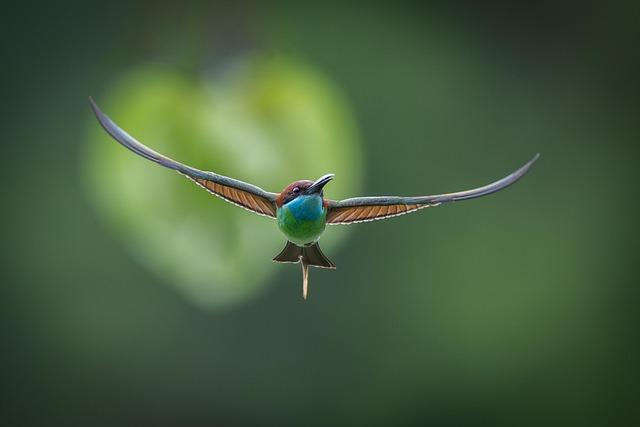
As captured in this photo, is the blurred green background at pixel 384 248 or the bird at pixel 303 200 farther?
the blurred green background at pixel 384 248

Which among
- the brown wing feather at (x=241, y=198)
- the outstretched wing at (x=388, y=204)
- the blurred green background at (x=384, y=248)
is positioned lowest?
the outstretched wing at (x=388, y=204)

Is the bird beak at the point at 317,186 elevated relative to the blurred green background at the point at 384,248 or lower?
lower

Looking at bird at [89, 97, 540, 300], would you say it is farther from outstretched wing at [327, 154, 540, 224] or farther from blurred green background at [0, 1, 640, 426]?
blurred green background at [0, 1, 640, 426]

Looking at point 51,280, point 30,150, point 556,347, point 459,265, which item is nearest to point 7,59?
point 30,150

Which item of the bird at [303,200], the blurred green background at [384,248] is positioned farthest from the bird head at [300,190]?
the blurred green background at [384,248]

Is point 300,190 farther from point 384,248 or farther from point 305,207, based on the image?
point 384,248

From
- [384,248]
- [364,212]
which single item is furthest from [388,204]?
[384,248]

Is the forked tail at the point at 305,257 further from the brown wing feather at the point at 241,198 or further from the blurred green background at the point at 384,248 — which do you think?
the blurred green background at the point at 384,248
